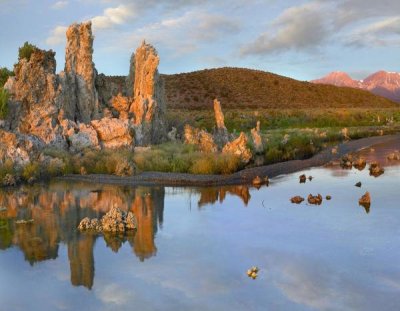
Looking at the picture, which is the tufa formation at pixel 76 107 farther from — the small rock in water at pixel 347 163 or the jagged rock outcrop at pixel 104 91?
the small rock in water at pixel 347 163

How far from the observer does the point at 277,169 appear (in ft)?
101

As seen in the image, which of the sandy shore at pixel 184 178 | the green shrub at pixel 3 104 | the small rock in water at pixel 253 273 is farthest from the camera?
the green shrub at pixel 3 104

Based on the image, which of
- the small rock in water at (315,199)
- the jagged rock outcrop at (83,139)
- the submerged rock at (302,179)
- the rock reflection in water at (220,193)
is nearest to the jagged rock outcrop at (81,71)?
the jagged rock outcrop at (83,139)

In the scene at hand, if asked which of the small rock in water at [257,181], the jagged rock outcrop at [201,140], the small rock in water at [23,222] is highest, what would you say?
the jagged rock outcrop at [201,140]

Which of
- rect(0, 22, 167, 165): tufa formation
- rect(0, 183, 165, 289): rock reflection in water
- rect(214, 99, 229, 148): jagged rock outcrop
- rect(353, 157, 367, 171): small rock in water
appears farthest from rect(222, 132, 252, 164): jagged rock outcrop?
rect(353, 157, 367, 171): small rock in water

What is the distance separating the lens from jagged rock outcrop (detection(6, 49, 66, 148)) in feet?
102

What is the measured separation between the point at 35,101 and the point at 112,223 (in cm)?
1713

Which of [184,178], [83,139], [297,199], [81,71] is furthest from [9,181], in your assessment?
[297,199]

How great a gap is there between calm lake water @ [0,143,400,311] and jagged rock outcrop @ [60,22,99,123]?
1164cm

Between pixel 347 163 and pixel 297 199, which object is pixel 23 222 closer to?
pixel 297 199

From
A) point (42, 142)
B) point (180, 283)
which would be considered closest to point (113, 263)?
point (180, 283)

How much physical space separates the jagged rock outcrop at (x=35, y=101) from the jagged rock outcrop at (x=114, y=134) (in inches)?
91.5

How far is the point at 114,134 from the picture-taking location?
32.0 meters

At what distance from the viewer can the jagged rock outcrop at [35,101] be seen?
3095 centimetres
